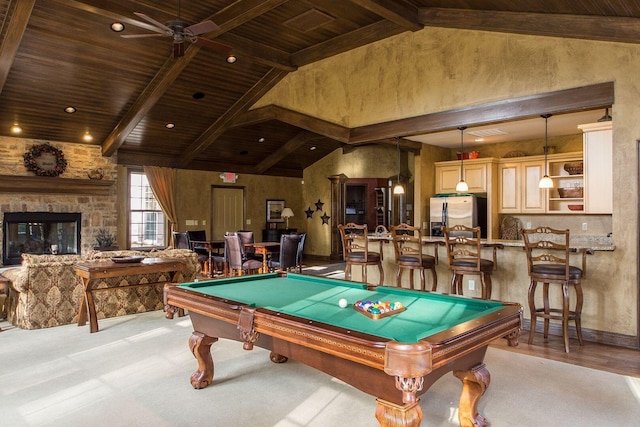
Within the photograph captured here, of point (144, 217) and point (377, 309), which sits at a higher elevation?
point (144, 217)

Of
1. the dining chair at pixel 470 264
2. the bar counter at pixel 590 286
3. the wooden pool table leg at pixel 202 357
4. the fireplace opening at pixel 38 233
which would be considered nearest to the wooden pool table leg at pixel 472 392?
the wooden pool table leg at pixel 202 357

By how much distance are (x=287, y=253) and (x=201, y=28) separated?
4.42 m

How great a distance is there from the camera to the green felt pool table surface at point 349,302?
7.18ft

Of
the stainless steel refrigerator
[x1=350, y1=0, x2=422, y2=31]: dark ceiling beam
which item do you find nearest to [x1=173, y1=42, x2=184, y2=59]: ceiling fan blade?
[x1=350, y1=0, x2=422, y2=31]: dark ceiling beam

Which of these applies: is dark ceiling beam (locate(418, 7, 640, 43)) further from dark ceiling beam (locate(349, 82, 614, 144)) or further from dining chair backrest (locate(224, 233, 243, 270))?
dining chair backrest (locate(224, 233, 243, 270))

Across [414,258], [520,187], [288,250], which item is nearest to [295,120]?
[288,250]

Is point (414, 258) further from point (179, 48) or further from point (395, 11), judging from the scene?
point (179, 48)

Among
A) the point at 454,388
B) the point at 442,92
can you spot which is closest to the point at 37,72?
the point at 442,92

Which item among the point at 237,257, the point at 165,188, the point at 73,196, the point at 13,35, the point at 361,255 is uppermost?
the point at 13,35

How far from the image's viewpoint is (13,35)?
5598mm

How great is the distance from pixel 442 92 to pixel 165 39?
420 cm

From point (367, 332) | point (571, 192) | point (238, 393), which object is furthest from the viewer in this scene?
point (571, 192)

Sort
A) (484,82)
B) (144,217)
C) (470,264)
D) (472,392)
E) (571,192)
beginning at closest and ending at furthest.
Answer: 1. (472,392)
2. (470,264)
3. (484,82)
4. (571,192)
5. (144,217)

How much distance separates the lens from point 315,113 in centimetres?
747
